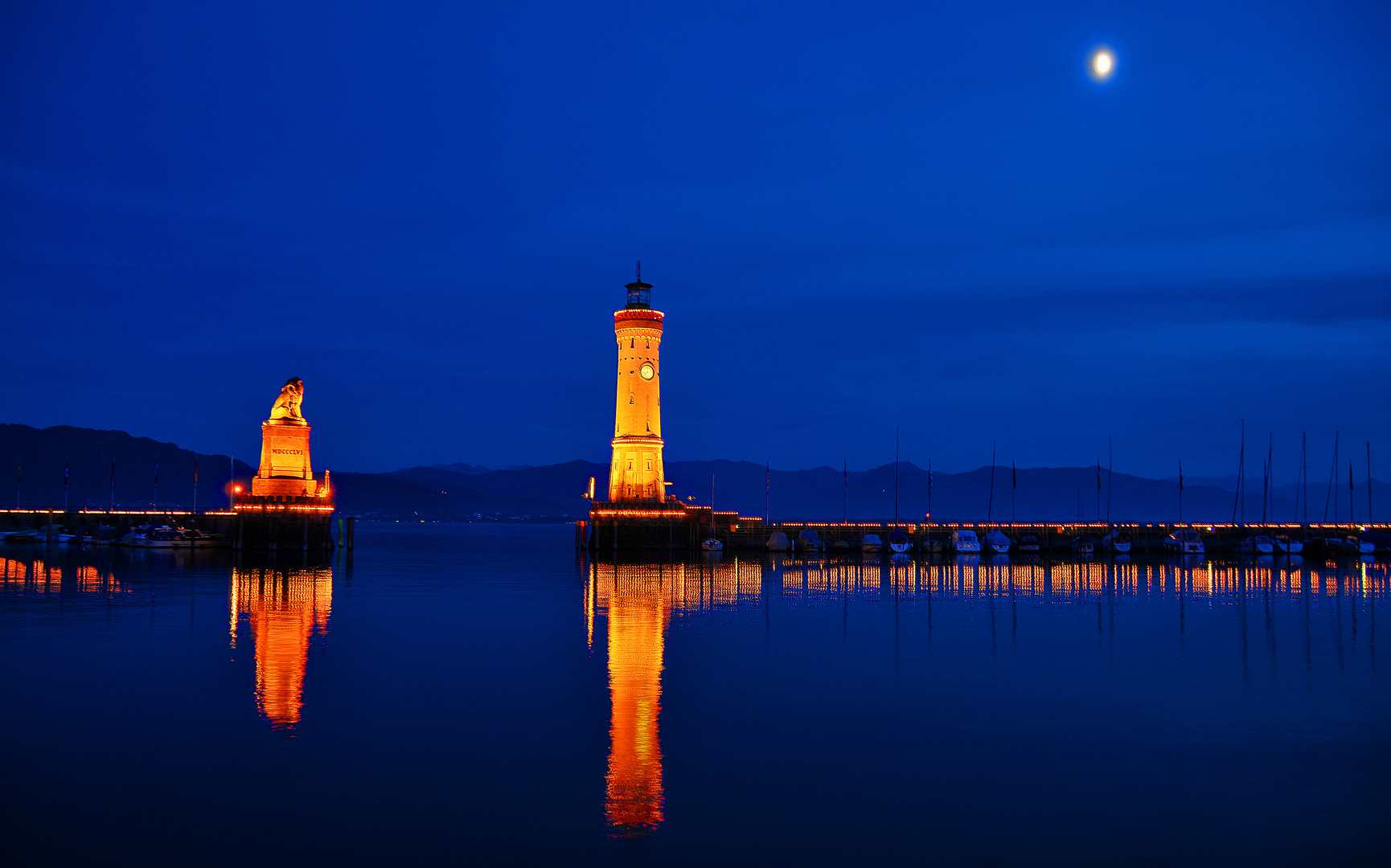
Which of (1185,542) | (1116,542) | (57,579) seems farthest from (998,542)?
(57,579)

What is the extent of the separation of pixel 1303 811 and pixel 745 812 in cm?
822

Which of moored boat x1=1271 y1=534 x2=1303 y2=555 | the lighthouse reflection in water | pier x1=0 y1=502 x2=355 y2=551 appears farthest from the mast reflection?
moored boat x1=1271 y1=534 x2=1303 y2=555

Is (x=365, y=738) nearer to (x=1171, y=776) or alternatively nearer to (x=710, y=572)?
(x=1171, y=776)

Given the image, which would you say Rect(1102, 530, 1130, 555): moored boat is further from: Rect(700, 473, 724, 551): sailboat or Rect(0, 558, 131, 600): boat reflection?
Rect(0, 558, 131, 600): boat reflection

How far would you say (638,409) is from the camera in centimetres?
8769

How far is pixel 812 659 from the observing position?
30.0 meters

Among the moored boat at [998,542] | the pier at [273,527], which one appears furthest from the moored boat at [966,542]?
the pier at [273,527]

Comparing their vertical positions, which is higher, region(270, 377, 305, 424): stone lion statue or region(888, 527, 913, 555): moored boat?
region(270, 377, 305, 424): stone lion statue

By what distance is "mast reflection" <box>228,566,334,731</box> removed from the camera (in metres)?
22.9

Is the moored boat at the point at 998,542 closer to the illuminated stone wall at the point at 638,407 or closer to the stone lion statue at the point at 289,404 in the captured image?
the illuminated stone wall at the point at 638,407

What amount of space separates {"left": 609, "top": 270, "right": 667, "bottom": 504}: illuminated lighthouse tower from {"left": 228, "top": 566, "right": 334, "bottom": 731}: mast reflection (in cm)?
2983

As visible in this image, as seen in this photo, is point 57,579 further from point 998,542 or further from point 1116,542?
point 1116,542

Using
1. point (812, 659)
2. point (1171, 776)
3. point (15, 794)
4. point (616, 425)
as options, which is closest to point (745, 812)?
point (1171, 776)

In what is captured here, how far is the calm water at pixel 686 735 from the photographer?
14195 millimetres
